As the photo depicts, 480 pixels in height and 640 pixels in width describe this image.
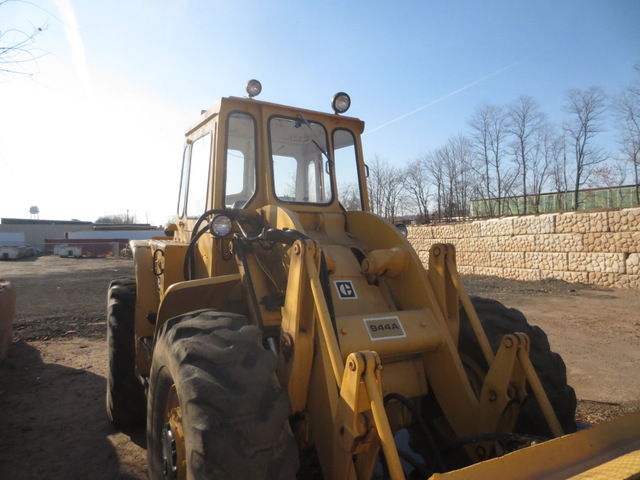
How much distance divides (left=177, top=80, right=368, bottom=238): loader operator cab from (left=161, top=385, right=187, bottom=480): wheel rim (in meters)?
1.65

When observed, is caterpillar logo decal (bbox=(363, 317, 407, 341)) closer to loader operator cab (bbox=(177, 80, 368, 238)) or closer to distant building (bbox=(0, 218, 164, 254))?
loader operator cab (bbox=(177, 80, 368, 238))

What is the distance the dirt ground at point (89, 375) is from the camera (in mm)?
4090

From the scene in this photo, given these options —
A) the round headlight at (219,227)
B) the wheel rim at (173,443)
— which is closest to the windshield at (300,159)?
the round headlight at (219,227)

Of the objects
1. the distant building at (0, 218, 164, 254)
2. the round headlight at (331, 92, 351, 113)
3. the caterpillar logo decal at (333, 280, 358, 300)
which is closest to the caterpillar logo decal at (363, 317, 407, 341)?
the caterpillar logo decal at (333, 280, 358, 300)

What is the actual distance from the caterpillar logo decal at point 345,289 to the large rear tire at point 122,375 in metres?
2.59

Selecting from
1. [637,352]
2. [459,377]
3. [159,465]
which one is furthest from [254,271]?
[637,352]

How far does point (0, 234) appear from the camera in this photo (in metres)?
51.3

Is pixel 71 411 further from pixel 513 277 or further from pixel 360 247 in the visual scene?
pixel 513 277

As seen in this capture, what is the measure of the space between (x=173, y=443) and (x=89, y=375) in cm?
455

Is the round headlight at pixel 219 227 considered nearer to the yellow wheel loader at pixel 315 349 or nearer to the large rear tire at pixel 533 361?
the yellow wheel loader at pixel 315 349

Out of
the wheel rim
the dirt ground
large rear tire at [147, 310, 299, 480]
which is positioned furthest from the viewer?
the dirt ground

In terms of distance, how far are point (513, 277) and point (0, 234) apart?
2119 inches

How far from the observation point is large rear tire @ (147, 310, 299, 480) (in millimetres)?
2127

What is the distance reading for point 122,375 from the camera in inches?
185
